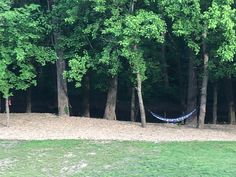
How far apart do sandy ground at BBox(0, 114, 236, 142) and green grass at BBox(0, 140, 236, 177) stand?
1.18 metres

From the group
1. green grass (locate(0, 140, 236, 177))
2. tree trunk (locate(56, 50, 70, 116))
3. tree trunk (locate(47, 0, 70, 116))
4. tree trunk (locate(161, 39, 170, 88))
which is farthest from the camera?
tree trunk (locate(161, 39, 170, 88))

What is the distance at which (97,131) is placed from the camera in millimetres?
18875

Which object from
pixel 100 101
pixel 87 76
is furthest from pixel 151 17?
pixel 100 101

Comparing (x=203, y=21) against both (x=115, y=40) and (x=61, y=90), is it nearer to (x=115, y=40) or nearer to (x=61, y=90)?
(x=115, y=40)

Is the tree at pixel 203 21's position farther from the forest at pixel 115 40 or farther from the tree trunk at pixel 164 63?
the tree trunk at pixel 164 63

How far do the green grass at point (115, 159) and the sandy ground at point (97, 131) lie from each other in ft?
3.86

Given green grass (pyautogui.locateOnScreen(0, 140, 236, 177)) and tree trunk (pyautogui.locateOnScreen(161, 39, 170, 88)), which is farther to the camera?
tree trunk (pyautogui.locateOnScreen(161, 39, 170, 88))

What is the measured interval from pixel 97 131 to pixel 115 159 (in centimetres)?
472

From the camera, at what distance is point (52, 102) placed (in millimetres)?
35000

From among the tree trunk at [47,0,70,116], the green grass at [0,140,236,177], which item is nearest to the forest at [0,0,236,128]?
the tree trunk at [47,0,70,116]

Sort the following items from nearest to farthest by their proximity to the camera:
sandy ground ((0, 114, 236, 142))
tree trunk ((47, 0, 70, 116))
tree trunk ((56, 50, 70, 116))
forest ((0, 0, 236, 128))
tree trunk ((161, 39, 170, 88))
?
sandy ground ((0, 114, 236, 142)) → forest ((0, 0, 236, 128)) → tree trunk ((47, 0, 70, 116)) → tree trunk ((56, 50, 70, 116)) → tree trunk ((161, 39, 170, 88))

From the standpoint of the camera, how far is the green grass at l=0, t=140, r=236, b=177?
12.9m

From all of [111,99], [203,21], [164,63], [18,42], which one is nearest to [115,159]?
[203,21]

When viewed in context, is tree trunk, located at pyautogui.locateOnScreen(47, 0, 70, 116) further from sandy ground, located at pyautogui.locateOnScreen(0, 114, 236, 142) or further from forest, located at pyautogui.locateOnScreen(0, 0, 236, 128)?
sandy ground, located at pyautogui.locateOnScreen(0, 114, 236, 142)
